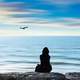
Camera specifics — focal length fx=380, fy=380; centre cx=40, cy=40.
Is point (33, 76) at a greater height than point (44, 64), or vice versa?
point (44, 64)

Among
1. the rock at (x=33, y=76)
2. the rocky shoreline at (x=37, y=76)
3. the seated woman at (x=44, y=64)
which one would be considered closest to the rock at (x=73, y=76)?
the rocky shoreline at (x=37, y=76)

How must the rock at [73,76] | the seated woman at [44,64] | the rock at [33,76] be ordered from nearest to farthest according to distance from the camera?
the rock at [33,76] → the rock at [73,76] → the seated woman at [44,64]

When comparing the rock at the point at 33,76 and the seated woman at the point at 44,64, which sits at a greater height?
the seated woman at the point at 44,64

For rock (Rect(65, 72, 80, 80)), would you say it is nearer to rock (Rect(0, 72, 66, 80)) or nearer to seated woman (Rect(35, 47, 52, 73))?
rock (Rect(0, 72, 66, 80))

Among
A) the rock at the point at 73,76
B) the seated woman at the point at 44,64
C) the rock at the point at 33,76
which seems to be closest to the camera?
the rock at the point at 33,76

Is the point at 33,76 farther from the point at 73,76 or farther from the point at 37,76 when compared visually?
the point at 73,76

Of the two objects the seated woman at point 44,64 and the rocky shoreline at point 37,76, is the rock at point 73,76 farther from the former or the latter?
the seated woman at point 44,64

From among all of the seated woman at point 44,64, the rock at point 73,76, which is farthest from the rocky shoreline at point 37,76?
the seated woman at point 44,64

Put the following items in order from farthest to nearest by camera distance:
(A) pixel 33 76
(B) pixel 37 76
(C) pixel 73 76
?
(C) pixel 73 76
(A) pixel 33 76
(B) pixel 37 76

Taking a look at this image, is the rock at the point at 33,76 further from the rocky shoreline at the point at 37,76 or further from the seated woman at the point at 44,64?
the seated woman at the point at 44,64

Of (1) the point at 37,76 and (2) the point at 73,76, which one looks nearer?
(1) the point at 37,76

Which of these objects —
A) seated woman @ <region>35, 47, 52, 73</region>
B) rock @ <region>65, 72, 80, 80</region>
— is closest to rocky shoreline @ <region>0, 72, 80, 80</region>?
rock @ <region>65, 72, 80, 80</region>

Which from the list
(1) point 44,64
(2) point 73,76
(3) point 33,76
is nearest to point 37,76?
(3) point 33,76

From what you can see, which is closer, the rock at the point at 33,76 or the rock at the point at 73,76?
the rock at the point at 33,76
